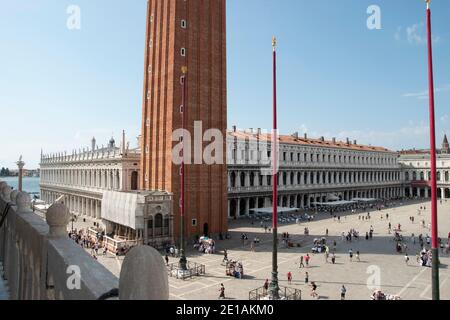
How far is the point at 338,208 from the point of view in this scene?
65.9m

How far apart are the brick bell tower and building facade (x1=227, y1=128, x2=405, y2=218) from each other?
52.0 feet

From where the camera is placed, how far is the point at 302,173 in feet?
225

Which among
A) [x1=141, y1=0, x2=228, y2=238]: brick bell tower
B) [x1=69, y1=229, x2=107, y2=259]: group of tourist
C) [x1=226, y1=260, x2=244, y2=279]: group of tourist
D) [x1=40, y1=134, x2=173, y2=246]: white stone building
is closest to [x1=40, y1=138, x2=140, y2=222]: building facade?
[x1=40, y1=134, x2=173, y2=246]: white stone building

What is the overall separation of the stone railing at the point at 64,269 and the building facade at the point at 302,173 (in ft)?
155

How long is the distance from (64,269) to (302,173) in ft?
218

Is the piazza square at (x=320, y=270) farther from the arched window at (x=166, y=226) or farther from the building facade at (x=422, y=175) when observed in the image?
the building facade at (x=422, y=175)

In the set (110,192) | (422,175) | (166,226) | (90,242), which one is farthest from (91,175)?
(422,175)

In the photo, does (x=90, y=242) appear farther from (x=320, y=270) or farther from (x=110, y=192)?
(x=320, y=270)

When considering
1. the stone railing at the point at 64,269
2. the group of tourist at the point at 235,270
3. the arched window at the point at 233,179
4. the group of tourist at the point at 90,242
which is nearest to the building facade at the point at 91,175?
the group of tourist at the point at 90,242

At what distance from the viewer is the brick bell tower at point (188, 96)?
119ft

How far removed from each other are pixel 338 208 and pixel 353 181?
19494 mm
